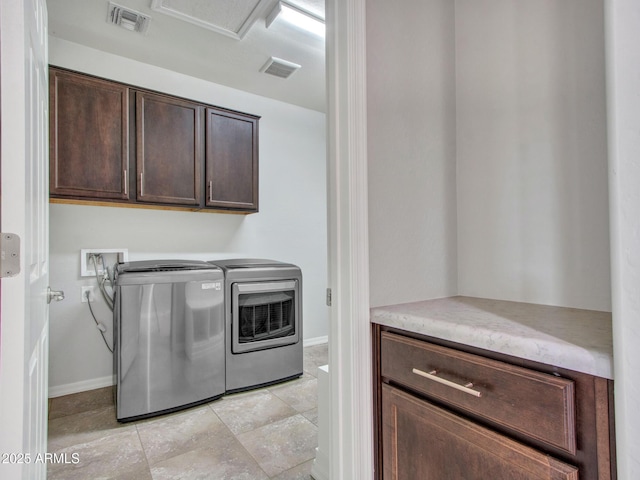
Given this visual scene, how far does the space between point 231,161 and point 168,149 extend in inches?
19.1

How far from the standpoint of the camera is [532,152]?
112cm

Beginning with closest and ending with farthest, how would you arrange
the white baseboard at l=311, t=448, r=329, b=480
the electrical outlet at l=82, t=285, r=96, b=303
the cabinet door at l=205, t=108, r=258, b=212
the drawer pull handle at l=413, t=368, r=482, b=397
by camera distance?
1. the drawer pull handle at l=413, t=368, r=482, b=397
2. the white baseboard at l=311, t=448, r=329, b=480
3. the electrical outlet at l=82, t=285, r=96, b=303
4. the cabinet door at l=205, t=108, r=258, b=212

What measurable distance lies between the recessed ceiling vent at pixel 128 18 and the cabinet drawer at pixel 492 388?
248cm

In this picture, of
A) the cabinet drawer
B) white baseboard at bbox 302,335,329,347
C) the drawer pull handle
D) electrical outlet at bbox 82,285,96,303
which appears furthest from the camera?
white baseboard at bbox 302,335,329,347

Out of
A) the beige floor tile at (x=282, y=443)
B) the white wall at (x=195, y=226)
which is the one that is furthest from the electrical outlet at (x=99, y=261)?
the beige floor tile at (x=282, y=443)

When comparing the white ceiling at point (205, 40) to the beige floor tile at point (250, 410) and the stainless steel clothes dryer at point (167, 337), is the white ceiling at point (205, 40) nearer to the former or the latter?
the stainless steel clothes dryer at point (167, 337)

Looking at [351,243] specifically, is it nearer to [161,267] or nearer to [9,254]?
[9,254]

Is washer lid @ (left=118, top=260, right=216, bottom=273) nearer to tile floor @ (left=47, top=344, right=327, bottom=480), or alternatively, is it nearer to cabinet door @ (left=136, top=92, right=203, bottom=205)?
cabinet door @ (left=136, top=92, right=203, bottom=205)

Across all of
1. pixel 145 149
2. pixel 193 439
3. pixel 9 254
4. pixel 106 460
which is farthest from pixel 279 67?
pixel 106 460

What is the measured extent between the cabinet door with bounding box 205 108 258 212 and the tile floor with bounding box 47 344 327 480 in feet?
5.05

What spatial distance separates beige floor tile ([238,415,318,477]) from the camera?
5.41ft

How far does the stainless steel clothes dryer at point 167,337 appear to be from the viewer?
201cm

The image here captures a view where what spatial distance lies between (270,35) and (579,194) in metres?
2.17

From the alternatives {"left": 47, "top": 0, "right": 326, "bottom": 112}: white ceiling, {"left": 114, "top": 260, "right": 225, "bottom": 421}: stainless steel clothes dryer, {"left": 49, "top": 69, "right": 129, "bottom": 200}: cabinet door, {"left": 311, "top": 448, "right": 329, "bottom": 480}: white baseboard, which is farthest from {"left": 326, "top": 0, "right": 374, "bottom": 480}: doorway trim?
{"left": 49, "top": 69, "right": 129, "bottom": 200}: cabinet door
